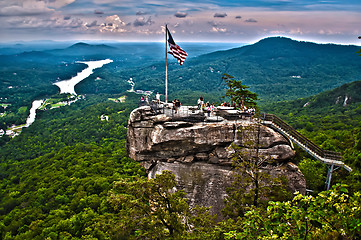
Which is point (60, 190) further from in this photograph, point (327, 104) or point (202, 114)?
point (327, 104)

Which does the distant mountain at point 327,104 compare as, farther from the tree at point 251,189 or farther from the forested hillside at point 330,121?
the tree at point 251,189

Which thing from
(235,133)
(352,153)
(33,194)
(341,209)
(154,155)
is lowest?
(33,194)

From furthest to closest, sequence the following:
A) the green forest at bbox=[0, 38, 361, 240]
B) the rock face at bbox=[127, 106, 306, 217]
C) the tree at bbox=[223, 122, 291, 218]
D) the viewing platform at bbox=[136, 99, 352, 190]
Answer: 1. the viewing platform at bbox=[136, 99, 352, 190]
2. the rock face at bbox=[127, 106, 306, 217]
3. the tree at bbox=[223, 122, 291, 218]
4. the green forest at bbox=[0, 38, 361, 240]

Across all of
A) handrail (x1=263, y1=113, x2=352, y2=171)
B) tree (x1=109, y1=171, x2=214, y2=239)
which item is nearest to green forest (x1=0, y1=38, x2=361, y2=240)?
tree (x1=109, y1=171, x2=214, y2=239)

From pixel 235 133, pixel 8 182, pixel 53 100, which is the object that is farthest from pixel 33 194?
pixel 53 100

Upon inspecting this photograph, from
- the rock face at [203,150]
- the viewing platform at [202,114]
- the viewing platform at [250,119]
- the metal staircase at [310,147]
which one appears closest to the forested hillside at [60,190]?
the rock face at [203,150]

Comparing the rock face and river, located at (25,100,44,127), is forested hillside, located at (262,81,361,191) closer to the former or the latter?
the rock face

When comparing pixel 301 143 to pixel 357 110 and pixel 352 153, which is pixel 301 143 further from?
pixel 357 110
